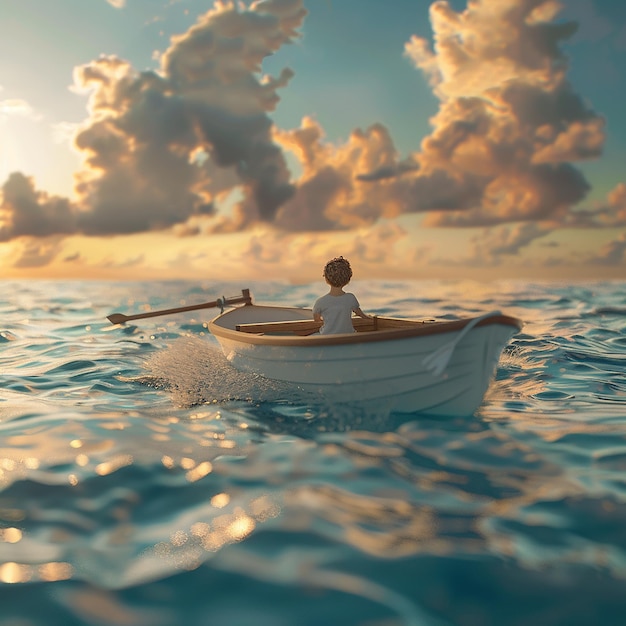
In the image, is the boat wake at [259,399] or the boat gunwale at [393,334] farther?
the boat wake at [259,399]

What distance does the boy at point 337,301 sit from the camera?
8266mm

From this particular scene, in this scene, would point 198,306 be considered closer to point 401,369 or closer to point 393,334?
point 401,369

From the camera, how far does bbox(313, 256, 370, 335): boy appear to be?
8266 mm

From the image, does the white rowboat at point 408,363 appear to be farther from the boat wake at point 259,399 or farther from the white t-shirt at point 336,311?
the white t-shirt at point 336,311

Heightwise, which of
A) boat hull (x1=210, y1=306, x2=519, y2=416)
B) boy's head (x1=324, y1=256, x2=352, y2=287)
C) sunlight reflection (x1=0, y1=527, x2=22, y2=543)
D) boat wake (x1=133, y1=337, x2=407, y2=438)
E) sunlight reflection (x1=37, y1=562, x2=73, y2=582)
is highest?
boy's head (x1=324, y1=256, x2=352, y2=287)

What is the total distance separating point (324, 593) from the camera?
11.4 ft

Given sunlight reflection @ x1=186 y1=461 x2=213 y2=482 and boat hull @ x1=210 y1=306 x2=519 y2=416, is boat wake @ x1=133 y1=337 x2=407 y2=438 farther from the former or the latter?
sunlight reflection @ x1=186 y1=461 x2=213 y2=482

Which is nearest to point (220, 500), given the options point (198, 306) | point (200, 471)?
point (200, 471)

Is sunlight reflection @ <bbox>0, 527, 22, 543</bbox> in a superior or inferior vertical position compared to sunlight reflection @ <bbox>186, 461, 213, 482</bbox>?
inferior

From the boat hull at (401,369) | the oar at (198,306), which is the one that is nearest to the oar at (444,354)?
the boat hull at (401,369)

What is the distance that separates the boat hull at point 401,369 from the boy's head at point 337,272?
49.3 inches

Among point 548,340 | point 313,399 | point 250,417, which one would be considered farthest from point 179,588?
point 548,340

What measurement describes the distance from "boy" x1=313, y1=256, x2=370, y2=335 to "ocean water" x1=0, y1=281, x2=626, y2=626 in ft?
4.20

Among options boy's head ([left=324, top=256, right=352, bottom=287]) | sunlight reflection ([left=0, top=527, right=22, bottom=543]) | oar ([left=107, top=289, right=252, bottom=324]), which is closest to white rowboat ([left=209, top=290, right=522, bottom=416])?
boy's head ([left=324, top=256, right=352, bottom=287])
